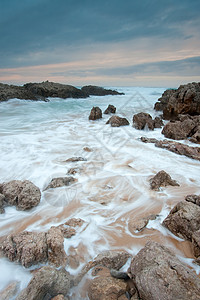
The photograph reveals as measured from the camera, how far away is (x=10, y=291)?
1.78m

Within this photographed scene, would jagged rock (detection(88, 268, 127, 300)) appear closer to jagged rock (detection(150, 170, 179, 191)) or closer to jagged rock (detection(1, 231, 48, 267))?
jagged rock (detection(1, 231, 48, 267))

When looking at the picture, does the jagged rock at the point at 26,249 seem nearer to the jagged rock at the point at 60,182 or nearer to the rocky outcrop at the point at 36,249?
the rocky outcrop at the point at 36,249

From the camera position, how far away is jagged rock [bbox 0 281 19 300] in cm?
172

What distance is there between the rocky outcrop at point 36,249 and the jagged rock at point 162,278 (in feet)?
2.85

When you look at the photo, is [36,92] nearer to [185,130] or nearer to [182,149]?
[185,130]

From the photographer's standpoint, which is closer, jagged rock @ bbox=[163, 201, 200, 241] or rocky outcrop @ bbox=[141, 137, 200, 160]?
jagged rock @ bbox=[163, 201, 200, 241]

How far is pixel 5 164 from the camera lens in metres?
5.50

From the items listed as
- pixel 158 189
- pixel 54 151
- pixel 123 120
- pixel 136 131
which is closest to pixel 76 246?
pixel 158 189

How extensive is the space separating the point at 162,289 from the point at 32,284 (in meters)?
1.10

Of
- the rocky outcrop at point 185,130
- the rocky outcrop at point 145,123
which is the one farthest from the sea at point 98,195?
the rocky outcrop at point 145,123

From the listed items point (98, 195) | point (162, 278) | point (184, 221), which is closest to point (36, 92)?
point (98, 195)

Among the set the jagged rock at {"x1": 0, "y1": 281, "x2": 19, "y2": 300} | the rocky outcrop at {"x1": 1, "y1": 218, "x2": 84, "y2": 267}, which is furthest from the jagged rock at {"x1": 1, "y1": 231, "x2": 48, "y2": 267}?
the jagged rock at {"x1": 0, "y1": 281, "x2": 19, "y2": 300}

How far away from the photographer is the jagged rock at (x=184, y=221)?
2.37 m

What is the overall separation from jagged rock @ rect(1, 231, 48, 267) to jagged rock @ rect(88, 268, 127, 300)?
668 millimetres
